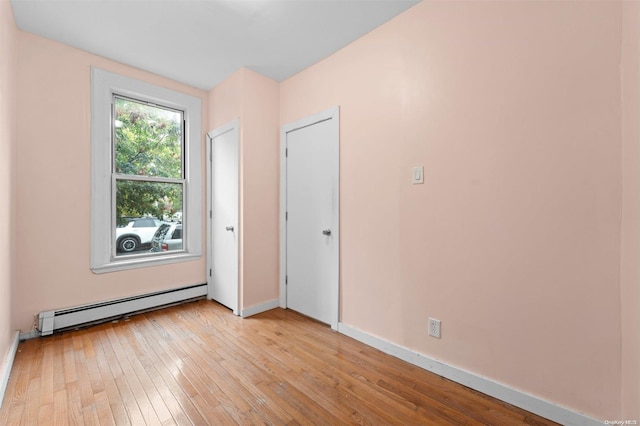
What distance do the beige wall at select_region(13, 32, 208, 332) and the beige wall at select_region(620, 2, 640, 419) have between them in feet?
12.8

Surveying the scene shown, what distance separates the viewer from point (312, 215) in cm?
289

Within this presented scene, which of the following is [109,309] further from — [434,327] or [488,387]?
[488,387]

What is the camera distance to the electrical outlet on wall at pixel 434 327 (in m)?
1.93

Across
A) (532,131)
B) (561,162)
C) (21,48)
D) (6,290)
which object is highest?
(21,48)

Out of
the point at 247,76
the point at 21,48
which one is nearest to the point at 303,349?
the point at 247,76

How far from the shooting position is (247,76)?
9.74 ft

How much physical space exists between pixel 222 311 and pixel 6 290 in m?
1.70

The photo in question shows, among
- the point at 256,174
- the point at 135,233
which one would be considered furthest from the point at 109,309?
the point at 256,174

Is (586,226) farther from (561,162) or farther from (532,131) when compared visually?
(532,131)

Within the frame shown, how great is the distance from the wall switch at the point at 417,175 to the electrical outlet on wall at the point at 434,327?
1010 mm

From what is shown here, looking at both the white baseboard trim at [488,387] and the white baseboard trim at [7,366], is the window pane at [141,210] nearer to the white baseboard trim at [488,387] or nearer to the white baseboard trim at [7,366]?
the white baseboard trim at [7,366]

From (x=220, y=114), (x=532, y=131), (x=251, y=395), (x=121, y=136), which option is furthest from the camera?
(x=220, y=114)

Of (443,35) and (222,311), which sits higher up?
(443,35)

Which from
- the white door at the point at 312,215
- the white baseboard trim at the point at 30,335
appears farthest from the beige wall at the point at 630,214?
the white baseboard trim at the point at 30,335
